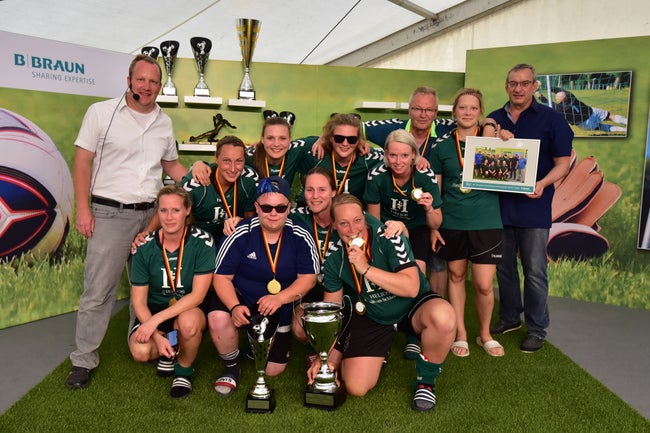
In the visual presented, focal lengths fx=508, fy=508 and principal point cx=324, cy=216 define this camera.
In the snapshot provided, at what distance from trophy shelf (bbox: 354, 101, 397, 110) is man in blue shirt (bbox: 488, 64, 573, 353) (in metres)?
1.65

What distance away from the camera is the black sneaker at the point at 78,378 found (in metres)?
2.77

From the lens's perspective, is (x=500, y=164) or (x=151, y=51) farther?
(x=151, y=51)

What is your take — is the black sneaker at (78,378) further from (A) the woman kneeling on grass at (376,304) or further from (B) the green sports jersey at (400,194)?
(B) the green sports jersey at (400,194)

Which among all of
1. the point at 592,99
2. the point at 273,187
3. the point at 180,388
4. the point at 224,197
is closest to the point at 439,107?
the point at 592,99

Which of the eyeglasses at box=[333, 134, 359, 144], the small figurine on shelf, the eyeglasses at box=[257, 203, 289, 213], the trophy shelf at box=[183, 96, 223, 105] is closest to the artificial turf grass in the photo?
the eyeglasses at box=[257, 203, 289, 213]

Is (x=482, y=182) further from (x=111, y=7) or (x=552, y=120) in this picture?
(x=111, y=7)

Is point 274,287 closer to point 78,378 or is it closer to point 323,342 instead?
point 323,342

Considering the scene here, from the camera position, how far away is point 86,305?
287cm

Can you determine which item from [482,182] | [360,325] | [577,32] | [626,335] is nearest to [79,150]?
[360,325]

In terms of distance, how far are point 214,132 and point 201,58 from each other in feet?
2.19

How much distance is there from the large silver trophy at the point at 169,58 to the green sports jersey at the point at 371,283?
2.64m

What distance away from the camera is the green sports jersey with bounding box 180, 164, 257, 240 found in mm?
3111

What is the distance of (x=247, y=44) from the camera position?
4617 mm

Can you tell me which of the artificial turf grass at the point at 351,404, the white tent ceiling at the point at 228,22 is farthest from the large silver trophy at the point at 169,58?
the artificial turf grass at the point at 351,404
